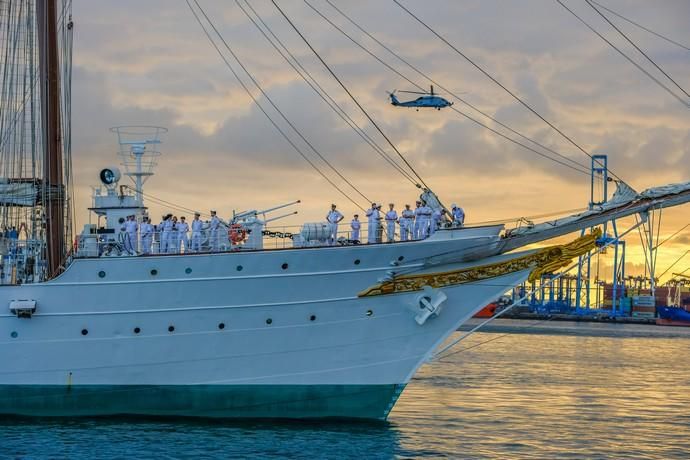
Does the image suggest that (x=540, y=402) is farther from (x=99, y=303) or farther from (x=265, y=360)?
(x=99, y=303)

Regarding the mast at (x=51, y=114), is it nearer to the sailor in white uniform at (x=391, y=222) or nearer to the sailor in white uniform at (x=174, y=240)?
the sailor in white uniform at (x=174, y=240)

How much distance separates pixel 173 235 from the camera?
89.5 feet

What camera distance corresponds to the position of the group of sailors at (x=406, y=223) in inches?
1037

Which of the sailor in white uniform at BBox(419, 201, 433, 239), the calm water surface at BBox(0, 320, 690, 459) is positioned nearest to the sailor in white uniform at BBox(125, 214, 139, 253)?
the calm water surface at BBox(0, 320, 690, 459)

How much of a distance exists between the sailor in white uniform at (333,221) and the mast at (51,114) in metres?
7.23

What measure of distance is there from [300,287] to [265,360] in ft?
6.23

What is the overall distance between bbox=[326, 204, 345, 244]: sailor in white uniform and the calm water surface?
4426mm

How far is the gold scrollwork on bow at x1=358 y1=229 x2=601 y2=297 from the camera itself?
2627 centimetres

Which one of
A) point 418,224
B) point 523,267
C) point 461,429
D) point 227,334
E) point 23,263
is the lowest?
point 461,429

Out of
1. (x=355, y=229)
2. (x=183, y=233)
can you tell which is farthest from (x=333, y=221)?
(x=183, y=233)

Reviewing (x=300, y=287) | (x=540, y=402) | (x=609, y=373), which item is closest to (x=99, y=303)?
(x=300, y=287)

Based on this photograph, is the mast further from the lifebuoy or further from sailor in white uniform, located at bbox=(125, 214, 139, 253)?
the lifebuoy

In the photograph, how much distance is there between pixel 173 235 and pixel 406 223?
18.7ft

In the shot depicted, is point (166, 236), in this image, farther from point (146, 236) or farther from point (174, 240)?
Result: point (146, 236)
